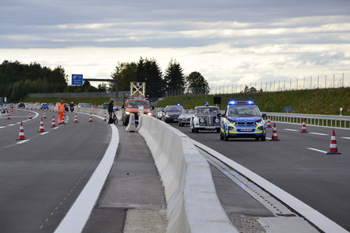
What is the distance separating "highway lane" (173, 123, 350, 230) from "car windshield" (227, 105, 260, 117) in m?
3.68

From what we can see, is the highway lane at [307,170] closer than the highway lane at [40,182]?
No

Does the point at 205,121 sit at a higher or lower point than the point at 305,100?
lower

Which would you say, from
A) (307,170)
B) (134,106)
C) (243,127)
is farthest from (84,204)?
(134,106)

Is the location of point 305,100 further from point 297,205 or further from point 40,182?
point 297,205

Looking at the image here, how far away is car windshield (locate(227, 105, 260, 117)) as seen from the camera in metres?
26.7

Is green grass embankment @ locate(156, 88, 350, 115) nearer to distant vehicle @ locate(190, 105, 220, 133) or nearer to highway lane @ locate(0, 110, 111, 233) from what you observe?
distant vehicle @ locate(190, 105, 220, 133)

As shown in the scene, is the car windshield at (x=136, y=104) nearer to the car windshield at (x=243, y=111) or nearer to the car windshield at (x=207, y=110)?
the car windshield at (x=207, y=110)

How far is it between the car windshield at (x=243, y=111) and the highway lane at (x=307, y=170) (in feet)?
12.1

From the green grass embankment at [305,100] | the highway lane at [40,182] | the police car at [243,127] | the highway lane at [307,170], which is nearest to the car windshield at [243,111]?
the police car at [243,127]

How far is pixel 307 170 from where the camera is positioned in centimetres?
1421

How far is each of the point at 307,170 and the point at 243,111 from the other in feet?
42.6

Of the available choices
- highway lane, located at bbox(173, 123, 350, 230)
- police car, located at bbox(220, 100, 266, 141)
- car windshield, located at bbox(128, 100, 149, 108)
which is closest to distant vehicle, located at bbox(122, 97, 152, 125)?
car windshield, located at bbox(128, 100, 149, 108)

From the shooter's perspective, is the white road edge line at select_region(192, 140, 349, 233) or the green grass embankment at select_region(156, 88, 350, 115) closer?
the white road edge line at select_region(192, 140, 349, 233)

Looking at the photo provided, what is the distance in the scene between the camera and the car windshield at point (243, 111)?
2672 centimetres
